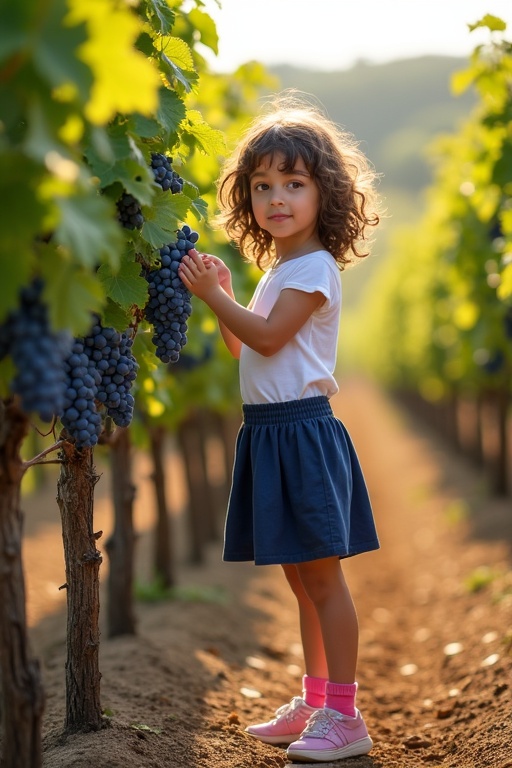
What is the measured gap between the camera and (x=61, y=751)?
3.32m

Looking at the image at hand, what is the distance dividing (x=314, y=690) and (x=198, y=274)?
6.18 feet

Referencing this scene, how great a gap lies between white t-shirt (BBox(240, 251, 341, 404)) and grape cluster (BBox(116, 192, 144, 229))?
31.8 inches

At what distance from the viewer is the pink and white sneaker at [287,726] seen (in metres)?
3.97

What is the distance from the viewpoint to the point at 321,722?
367cm

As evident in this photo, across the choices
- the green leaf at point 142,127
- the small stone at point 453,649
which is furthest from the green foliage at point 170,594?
the green leaf at point 142,127

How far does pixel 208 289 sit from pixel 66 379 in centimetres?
83

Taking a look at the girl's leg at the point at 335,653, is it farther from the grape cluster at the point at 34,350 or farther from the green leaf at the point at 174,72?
the green leaf at the point at 174,72

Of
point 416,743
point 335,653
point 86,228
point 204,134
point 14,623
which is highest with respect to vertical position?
point 204,134

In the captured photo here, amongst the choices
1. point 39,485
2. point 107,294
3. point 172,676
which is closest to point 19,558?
point 107,294

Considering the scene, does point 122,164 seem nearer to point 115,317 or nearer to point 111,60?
point 115,317

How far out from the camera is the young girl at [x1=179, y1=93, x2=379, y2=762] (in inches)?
140

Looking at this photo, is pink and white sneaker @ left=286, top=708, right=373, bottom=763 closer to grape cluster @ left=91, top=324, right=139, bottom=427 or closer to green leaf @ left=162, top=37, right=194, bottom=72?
grape cluster @ left=91, top=324, right=139, bottom=427

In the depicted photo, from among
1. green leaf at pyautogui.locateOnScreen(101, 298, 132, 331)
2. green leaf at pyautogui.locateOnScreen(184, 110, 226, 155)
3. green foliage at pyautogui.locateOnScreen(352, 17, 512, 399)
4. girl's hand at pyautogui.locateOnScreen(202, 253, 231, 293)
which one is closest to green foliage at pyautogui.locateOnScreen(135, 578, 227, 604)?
green foliage at pyautogui.locateOnScreen(352, 17, 512, 399)

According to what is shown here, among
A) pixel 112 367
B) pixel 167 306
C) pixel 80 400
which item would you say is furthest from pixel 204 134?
pixel 80 400
